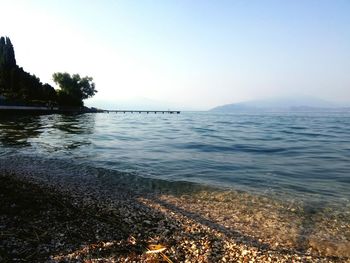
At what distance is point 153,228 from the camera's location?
8.85 metres

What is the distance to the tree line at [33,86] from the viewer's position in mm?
109000

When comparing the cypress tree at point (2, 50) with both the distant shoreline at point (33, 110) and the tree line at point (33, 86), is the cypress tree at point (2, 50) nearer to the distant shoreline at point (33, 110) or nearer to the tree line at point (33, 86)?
the tree line at point (33, 86)

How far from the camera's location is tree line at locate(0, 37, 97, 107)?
109m

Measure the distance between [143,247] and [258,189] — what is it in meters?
8.90

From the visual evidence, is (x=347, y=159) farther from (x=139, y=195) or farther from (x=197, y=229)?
(x=197, y=229)

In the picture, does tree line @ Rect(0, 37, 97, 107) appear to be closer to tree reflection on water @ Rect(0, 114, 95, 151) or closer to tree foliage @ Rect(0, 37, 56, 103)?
tree foliage @ Rect(0, 37, 56, 103)

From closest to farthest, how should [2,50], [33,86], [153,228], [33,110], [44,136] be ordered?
1. [153,228]
2. [44,136]
3. [33,110]
4. [33,86]
5. [2,50]

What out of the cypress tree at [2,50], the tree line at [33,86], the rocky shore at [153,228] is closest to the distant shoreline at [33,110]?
the tree line at [33,86]

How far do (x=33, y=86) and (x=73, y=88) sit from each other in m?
31.8

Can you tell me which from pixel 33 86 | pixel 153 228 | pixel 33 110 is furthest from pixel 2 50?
pixel 153 228

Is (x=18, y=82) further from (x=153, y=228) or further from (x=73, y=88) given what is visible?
(x=153, y=228)

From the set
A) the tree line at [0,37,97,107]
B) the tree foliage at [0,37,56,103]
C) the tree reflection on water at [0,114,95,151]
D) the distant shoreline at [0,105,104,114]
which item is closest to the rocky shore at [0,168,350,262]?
the tree reflection on water at [0,114,95,151]

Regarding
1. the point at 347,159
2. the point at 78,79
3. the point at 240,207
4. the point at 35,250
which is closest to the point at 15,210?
the point at 35,250

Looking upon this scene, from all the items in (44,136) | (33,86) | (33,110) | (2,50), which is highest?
(2,50)
